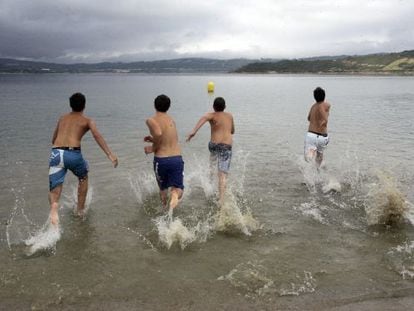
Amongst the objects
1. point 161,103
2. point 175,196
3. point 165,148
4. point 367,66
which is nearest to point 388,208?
point 175,196

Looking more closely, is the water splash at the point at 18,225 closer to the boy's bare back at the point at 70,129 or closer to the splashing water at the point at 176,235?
the boy's bare back at the point at 70,129

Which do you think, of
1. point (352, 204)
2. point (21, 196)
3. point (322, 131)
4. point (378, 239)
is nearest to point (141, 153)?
point (21, 196)

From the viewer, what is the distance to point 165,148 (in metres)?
7.54

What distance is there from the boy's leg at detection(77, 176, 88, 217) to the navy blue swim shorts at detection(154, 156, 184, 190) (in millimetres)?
1353

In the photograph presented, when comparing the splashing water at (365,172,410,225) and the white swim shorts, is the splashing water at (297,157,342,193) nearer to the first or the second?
the white swim shorts

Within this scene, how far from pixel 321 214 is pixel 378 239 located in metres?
1.50

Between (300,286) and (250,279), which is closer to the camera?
(300,286)

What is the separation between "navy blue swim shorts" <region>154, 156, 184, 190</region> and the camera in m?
7.55

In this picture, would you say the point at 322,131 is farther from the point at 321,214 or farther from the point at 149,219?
the point at 149,219

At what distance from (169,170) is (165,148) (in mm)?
382

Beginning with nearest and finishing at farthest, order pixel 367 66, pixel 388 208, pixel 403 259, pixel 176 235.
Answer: pixel 403 259
pixel 176 235
pixel 388 208
pixel 367 66

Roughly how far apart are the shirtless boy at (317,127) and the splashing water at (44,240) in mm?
6160

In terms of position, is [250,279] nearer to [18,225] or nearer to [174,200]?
[174,200]

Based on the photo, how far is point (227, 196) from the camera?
9.09 metres
